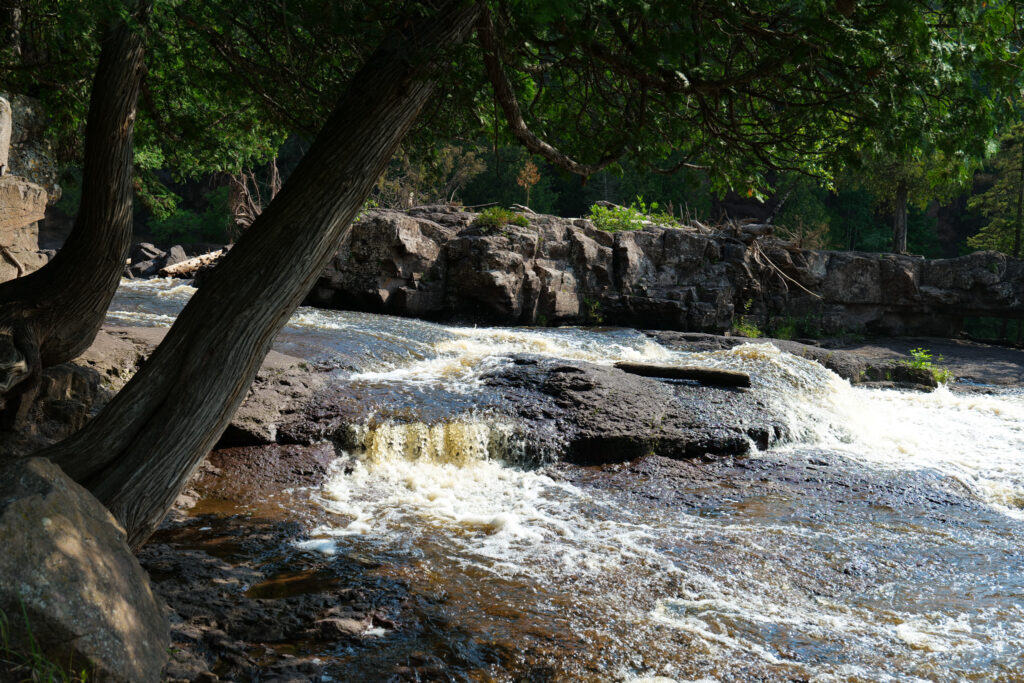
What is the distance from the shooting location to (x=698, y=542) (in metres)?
5.43

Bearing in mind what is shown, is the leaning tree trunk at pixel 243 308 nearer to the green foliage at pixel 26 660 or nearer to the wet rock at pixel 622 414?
the green foliage at pixel 26 660

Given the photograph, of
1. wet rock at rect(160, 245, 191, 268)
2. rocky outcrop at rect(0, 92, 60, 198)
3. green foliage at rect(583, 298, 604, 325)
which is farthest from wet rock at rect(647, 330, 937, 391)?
wet rock at rect(160, 245, 191, 268)

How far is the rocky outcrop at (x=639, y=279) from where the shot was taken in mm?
14203

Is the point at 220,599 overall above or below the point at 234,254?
below

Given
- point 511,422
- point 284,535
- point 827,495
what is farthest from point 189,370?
point 827,495

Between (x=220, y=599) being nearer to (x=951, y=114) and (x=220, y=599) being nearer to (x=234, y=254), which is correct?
(x=234, y=254)

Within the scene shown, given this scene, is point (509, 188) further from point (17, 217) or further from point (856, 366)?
point (17, 217)

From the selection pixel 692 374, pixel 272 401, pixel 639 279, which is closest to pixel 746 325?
pixel 639 279

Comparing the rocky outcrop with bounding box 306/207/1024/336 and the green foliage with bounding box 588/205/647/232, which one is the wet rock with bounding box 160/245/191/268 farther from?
the green foliage with bounding box 588/205/647/232

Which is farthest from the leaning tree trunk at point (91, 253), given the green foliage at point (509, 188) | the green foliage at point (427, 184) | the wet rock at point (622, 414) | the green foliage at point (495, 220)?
the green foliage at point (509, 188)

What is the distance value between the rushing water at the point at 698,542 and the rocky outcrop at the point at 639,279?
4622mm

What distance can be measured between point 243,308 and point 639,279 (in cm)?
1467

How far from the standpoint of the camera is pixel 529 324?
50.6 ft

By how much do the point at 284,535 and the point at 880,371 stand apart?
38.2 feet
